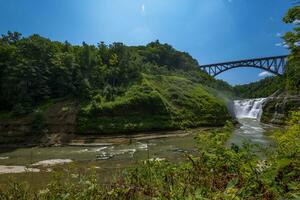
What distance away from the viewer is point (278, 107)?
40.3 m

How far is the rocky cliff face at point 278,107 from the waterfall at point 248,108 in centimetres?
449

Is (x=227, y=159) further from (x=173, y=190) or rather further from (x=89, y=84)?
(x=89, y=84)

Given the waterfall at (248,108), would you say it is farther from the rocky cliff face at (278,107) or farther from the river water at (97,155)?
the river water at (97,155)

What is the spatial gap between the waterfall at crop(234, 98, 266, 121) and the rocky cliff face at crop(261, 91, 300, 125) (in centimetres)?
449

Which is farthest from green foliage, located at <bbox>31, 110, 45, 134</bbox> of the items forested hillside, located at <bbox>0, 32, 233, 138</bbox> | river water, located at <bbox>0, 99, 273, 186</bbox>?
river water, located at <bbox>0, 99, 273, 186</bbox>

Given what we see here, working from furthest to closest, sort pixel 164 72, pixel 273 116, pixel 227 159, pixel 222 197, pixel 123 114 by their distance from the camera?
pixel 164 72 → pixel 273 116 → pixel 123 114 → pixel 227 159 → pixel 222 197

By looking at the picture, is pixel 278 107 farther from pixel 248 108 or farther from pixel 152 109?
pixel 152 109

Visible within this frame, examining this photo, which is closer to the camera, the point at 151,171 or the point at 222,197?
the point at 222,197

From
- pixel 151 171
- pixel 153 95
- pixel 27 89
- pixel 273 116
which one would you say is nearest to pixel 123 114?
pixel 153 95

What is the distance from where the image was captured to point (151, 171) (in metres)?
3.55

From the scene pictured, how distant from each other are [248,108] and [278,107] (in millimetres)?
11574

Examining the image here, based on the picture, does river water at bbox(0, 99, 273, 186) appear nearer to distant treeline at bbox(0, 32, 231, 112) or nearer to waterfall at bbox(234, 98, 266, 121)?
distant treeline at bbox(0, 32, 231, 112)

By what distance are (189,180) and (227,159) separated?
76 cm

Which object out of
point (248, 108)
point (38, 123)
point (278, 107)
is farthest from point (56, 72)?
point (248, 108)
